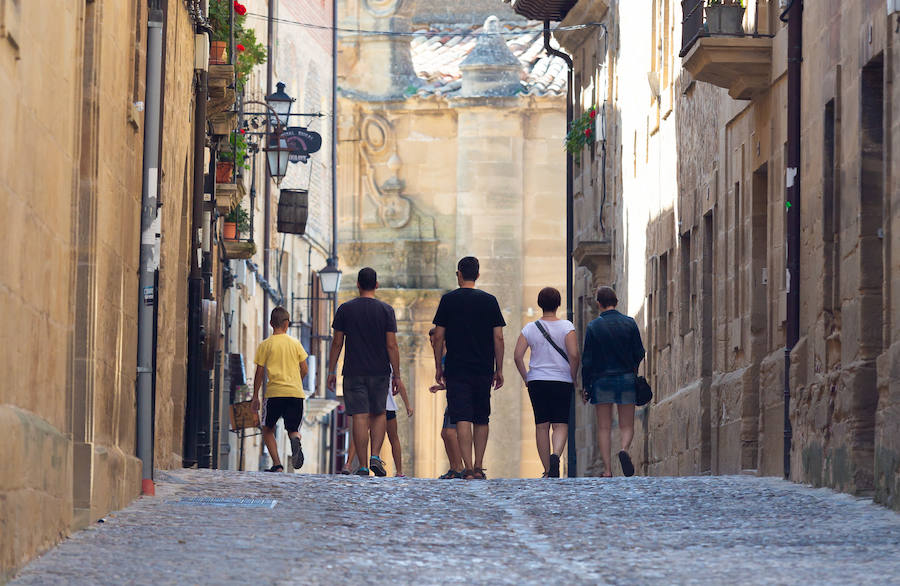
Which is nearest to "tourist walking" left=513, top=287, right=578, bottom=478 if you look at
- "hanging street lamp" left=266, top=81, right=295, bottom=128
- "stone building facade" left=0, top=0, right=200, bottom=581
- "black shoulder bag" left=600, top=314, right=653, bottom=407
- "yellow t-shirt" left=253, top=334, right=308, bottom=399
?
"black shoulder bag" left=600, top=314, right=653, bottom=407

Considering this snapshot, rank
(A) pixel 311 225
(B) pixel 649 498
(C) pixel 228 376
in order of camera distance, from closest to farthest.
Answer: (B) pixel 649 498
(C) pixel 228 376
(A) pixel 311 225

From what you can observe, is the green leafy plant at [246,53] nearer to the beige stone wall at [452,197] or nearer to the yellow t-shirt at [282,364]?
the yellow t-shirt at [282,364]

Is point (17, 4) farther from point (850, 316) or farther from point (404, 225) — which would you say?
point (404, 225)

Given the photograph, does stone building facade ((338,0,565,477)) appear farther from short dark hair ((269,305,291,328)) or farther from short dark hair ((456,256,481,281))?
short dark hair ((456,256,481,281))

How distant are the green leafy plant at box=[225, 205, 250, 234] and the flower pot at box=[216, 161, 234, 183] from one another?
7.92ft

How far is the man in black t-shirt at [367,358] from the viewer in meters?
16.0

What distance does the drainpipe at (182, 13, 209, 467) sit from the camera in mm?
19125

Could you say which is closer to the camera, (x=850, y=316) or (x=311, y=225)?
(x=850, y=316)

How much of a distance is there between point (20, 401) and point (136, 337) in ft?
14.2

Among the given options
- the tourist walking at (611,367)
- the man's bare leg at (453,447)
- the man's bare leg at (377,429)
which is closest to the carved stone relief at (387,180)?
the tourist walking at (611,367)

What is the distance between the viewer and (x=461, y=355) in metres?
15.5

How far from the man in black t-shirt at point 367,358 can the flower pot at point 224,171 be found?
7950mm

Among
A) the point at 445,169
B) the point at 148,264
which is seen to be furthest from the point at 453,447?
the point at 445,169

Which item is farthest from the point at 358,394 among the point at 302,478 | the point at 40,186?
the point at 40,186
